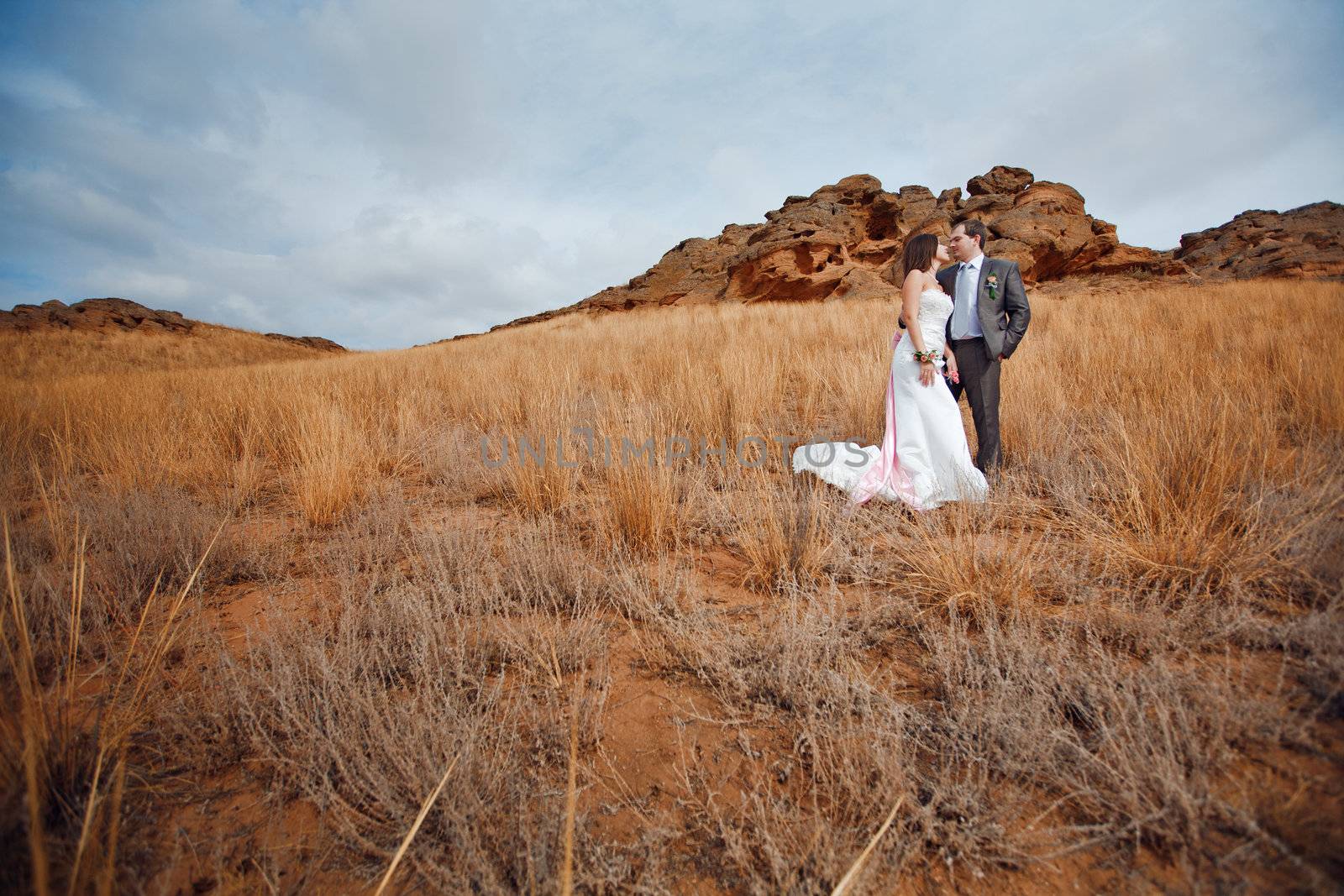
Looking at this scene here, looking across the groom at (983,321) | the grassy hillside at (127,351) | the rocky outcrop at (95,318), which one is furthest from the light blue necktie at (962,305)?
the rocky outcrop at (95,318)

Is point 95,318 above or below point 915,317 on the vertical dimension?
above

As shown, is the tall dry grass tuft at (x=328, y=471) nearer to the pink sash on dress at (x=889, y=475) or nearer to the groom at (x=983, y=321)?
the pink sash on dress at (x=889, y=475)

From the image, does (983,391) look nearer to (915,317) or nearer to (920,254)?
(915,317)

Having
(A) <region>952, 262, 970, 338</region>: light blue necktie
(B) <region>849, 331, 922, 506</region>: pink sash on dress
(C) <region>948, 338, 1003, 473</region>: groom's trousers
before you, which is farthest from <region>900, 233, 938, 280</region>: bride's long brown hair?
(B) <region>849, 331, 922, 506</region>: pink sash on dress

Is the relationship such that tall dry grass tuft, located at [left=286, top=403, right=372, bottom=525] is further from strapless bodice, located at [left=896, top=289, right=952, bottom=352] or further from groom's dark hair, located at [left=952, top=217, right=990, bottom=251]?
groom's dark hair, located at [left=952, top=217, right=990, bottom=251]

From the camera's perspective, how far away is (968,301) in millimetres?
3129

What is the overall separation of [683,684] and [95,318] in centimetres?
2787

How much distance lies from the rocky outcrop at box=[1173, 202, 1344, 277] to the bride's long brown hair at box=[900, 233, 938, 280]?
21.7 meters

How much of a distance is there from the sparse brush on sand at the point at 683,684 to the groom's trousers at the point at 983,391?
9.2 inches

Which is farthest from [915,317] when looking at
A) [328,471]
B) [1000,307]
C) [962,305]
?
[328,471]

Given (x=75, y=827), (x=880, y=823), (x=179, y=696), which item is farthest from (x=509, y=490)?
(x=880, y=823)

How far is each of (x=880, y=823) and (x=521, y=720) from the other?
0.96m

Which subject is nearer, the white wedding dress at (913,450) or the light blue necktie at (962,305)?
the white wedding dress at (913,450)

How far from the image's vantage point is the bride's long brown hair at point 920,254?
3.08 meters
